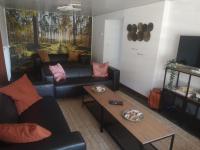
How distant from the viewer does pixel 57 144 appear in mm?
1322

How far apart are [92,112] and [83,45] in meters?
4.21

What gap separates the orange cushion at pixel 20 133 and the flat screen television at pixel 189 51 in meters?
2.55

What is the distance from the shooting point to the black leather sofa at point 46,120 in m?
1.30

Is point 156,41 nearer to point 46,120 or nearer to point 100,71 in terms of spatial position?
point 100,71

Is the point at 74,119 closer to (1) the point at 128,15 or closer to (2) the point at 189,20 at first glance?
(2) the point at 189,20

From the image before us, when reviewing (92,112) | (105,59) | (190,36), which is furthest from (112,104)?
(105,59)

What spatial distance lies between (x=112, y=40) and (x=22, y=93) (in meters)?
3.97

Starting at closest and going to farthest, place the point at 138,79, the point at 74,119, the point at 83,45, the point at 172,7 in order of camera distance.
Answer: the point at 74,119 → the point at 172,7 → the point at 138,79 → the point at 83,45

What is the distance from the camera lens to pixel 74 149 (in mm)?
1349

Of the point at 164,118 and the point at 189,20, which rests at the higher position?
the point at 189,20

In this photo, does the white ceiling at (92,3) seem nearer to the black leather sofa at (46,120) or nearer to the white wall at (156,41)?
the white wall at (156,41)

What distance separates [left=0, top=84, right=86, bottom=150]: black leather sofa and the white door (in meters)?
3.29

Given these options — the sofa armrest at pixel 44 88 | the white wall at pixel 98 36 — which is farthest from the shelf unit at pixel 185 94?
the white wall at pixel 98 36

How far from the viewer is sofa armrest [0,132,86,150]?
4.13 ft
